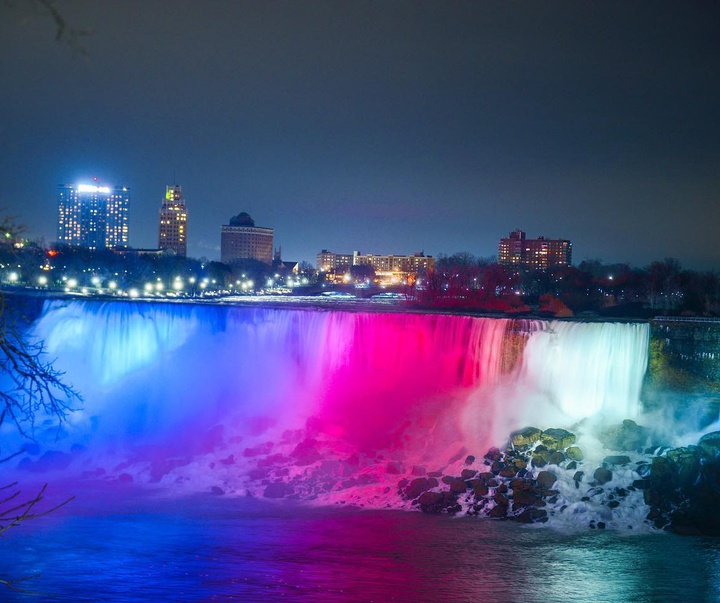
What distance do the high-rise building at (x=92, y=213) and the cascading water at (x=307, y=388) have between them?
3302 inches

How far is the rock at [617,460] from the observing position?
17703 millimetres

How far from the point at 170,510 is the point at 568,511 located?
9.12 meters

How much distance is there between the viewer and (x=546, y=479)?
1703 cm

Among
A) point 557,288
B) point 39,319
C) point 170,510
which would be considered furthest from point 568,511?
point 557,288

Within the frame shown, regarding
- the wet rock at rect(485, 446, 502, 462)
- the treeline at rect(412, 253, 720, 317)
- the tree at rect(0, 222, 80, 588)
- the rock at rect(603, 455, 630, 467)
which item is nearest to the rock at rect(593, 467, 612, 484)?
the rock at rect(603, 455, 630, 467)

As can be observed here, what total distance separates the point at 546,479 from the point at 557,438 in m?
1.97

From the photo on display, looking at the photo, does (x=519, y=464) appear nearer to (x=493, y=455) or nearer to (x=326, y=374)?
(x=493, y=455)

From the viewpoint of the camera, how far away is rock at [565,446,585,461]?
18.0 meters

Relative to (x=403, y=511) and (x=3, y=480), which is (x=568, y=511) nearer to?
(x=403, y=511)

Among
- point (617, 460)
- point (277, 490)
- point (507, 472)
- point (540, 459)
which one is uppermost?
point (617, 460)

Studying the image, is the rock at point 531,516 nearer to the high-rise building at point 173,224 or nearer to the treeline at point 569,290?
the treeline at point 569,290

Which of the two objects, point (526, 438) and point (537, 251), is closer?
point (526, 438)

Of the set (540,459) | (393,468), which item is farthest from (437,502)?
(540,459)

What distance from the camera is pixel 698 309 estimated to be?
45969 mm
